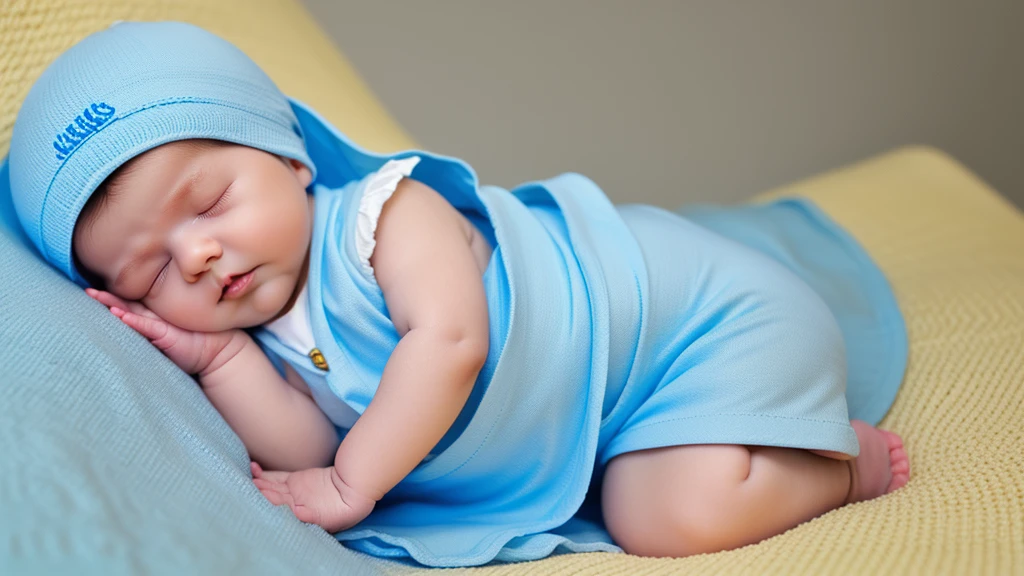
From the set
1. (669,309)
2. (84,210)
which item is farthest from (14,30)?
(669,309)

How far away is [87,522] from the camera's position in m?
0.59

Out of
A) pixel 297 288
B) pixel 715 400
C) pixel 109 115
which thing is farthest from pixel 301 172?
pixel 715 400

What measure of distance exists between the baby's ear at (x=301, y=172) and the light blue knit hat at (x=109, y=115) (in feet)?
0.22

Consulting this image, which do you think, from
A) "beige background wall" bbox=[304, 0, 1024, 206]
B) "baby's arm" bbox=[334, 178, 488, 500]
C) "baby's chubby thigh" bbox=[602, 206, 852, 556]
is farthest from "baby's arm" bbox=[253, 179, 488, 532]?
"beige background wall" bbox=[304, 0, 1024, 206]

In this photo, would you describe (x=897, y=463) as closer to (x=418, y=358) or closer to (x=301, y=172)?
(x=418, y=358)

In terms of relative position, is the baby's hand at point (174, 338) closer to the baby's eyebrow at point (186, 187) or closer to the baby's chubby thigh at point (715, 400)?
the baby's eyebrow at point (186, 187)

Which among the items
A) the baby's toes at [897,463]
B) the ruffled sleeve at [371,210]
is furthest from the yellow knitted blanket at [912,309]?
the ruffled sleeve at [371,210]

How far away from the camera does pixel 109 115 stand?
2.95 ft

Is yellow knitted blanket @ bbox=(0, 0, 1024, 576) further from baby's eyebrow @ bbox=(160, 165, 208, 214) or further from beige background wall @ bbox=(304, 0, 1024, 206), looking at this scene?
beige background wall @ bbox=(304, 0, 1024, 206)

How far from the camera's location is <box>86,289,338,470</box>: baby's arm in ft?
3.28

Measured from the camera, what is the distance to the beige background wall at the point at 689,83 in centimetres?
216

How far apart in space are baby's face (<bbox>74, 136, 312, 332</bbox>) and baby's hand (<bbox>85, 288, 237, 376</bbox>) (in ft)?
0.04

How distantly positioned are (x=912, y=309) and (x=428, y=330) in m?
0.80

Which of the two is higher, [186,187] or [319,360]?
[186,187]
